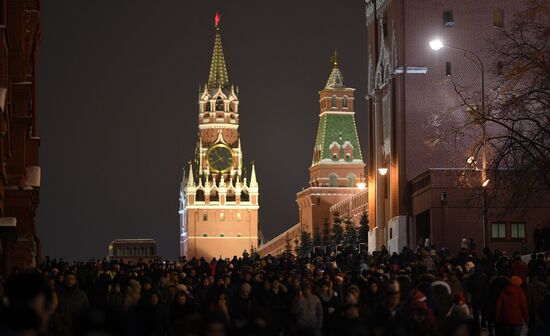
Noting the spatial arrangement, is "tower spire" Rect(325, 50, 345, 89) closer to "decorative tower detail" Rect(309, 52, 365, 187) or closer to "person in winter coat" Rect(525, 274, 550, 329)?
"decorative tower detail" Rect(309, 52, 365, 187)

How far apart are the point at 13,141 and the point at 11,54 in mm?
2880

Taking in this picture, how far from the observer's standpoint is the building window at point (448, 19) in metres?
77.7

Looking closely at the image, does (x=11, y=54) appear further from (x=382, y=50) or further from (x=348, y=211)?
(x=348, y=211)

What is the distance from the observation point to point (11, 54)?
3847 centimetres

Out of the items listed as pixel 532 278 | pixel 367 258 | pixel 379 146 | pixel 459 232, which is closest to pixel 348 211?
pixel 379 146

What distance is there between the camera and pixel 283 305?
2672 cm

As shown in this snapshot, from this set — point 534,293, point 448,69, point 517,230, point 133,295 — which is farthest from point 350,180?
point 133,295

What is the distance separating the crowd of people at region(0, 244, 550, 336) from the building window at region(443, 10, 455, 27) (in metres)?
41.3

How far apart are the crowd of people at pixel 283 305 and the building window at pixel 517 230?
35071 mm

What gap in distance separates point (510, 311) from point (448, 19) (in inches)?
2200

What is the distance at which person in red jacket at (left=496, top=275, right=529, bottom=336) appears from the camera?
23328mm

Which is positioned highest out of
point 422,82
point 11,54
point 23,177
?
point 422,82

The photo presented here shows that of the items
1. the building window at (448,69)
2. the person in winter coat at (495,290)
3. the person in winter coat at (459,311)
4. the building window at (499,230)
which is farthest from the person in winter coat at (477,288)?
the building window at (448,69)

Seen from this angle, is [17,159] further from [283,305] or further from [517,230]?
[517,230]
